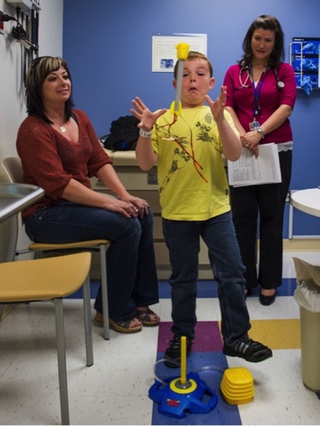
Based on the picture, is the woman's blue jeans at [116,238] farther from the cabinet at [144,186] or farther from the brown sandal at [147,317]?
the cabinet at [144,186]

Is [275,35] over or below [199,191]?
over

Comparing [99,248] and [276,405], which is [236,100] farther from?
[276,405]

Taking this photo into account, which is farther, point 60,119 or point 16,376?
point 60,119

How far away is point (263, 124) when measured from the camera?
2141 mm

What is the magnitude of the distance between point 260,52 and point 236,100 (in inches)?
9.7

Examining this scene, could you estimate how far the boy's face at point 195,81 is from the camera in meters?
1.51

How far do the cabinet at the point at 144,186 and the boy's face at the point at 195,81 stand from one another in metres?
1.01

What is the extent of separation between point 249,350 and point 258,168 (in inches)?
37.6

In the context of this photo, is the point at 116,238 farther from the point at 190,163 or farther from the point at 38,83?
the point at 38,83

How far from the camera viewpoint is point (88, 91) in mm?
3176

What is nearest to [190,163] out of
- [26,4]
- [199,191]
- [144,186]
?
[199,191]

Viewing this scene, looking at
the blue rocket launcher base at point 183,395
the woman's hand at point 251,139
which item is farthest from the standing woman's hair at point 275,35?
the blue rocket launcher base at point 183,395

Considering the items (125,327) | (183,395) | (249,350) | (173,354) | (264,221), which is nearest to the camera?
(183,395)

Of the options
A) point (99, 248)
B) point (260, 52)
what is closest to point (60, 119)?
point (99, 248)
